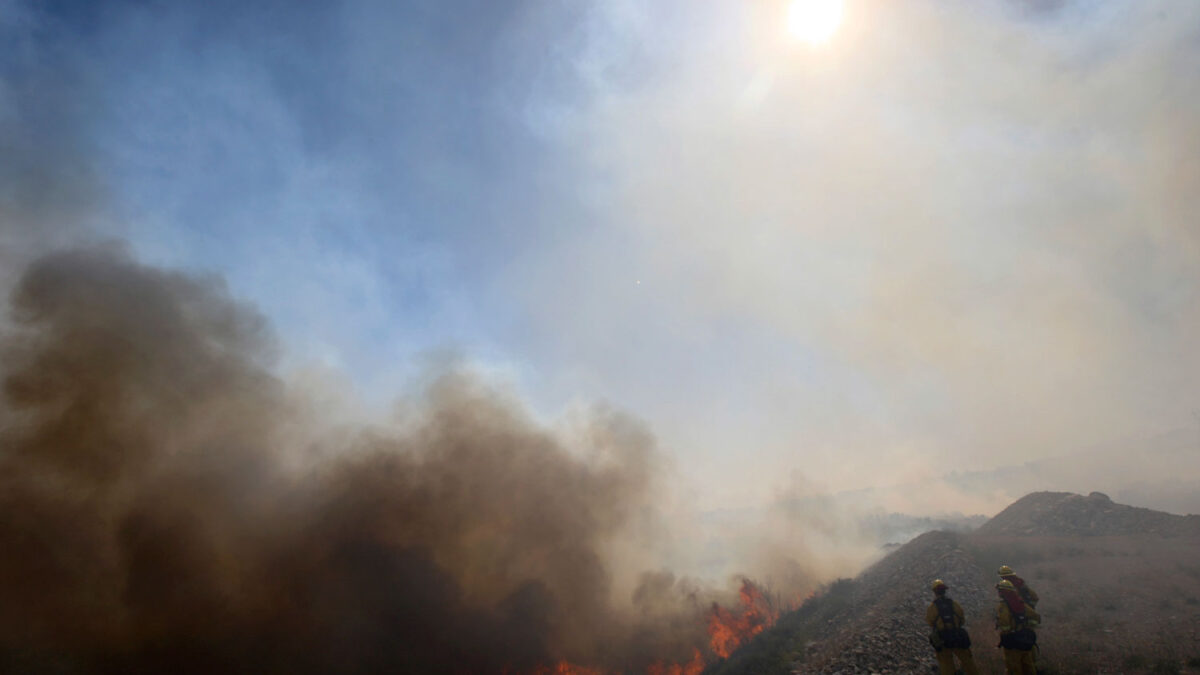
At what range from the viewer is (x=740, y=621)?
35.0 meters

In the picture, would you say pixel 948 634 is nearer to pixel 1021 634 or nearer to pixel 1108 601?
pixel 1021 634

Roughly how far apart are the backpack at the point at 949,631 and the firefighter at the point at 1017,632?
2.62 feet

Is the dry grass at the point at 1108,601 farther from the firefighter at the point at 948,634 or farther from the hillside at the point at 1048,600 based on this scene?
the firefighter at the point at 948,634

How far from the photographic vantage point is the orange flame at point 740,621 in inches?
1258

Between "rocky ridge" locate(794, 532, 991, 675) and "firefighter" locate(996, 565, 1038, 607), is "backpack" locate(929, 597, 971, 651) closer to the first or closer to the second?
"firefighter" locate(996, 565, 1038, 607)

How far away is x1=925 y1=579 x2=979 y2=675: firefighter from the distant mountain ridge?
37197 mm

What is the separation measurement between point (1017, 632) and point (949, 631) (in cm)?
140

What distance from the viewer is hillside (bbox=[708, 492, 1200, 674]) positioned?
15.7 m

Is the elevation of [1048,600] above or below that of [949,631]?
below

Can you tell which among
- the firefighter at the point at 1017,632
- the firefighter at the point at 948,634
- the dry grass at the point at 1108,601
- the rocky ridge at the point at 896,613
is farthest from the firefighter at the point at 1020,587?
the rocky ridge at the point at 896,613

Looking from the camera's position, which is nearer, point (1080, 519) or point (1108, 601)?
point (1108, 601)

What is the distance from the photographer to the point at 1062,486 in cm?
11275

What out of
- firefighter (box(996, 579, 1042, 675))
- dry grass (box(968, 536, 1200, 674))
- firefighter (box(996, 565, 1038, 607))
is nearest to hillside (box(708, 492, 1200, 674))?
dry grass (box(968, 536, 1200, 674))

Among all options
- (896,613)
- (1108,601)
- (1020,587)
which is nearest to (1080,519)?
(1108,601)
